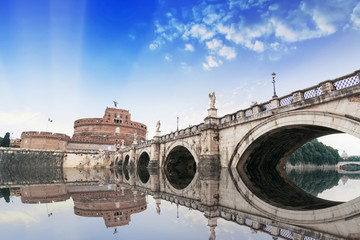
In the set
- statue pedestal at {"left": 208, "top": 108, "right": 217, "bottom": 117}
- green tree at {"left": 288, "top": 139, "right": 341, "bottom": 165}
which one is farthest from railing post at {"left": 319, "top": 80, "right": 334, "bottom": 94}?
green tree at {"left": 288, "top": 139, "right": 341, "bottom": 165}

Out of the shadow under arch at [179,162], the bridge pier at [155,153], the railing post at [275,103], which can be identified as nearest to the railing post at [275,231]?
the railing post at [275,103]

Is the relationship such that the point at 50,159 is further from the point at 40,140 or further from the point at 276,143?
the point at 276,143

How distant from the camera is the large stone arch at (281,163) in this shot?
18.2ft

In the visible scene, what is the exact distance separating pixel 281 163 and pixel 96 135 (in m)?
55.6

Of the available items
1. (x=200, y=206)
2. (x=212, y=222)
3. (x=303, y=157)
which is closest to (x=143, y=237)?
(x=212, y=222)

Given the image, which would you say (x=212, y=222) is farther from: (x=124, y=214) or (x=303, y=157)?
(x=303, y=157)

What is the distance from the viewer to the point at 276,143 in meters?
15.7

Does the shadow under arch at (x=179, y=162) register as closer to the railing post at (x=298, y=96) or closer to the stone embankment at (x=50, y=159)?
the railing post at (x=298, y=96)

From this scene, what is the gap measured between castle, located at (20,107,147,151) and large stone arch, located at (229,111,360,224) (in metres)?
43.0

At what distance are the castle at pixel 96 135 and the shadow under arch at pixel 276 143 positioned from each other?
4276 cm

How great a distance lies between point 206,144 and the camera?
17453 millimetres

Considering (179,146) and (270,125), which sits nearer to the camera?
(270,125)

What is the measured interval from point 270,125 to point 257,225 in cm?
963

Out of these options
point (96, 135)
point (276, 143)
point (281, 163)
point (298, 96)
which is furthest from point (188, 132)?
point (96, 135)
